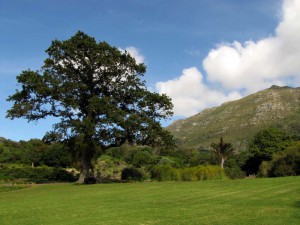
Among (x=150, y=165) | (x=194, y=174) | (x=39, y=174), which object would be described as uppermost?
(x=150, y=165)

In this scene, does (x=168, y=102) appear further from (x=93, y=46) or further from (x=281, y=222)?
(x=281, y=222)

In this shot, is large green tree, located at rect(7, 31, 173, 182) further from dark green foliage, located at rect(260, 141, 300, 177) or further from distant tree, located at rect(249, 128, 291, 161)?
distant tree, located at rect(249, 128, 291, 161)

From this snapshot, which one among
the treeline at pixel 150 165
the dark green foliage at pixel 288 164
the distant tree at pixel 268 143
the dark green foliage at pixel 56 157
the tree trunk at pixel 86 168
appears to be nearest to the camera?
the dark green foliage at pixel 288 164

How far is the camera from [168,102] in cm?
3594

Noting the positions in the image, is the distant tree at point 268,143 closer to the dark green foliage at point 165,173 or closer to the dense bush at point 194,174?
the dark green foliage at point 165,173

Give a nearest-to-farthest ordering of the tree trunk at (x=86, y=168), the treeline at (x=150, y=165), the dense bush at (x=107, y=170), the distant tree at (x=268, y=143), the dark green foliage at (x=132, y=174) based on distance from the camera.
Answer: the treeline at (x=150, y=165) → the tree trunk at (x=86, y=168) → the dark green foliage at (x=132, y=174) → the dense bush at (x=107, y=170) → the distant tree at (x=268, y=143)

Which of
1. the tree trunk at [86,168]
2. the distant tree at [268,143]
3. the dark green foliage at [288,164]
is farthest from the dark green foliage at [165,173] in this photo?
the distant tree at [268,143]

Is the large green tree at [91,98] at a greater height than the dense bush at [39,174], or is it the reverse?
the large green tree at [91,98]

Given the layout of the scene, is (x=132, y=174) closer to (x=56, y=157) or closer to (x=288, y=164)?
(x=288, y=164)

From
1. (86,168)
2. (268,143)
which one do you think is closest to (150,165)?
(86,168)

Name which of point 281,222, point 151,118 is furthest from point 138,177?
point 281,222

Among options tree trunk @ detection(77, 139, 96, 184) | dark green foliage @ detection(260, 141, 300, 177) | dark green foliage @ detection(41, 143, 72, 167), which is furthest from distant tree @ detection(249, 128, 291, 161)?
tree trunk @ detection(77, 139, 96, 184)

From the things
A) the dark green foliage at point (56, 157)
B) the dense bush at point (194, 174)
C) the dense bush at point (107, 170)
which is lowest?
the dense bush at point (194, 174)

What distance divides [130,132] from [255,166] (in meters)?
37.9
